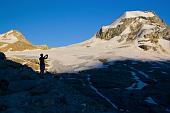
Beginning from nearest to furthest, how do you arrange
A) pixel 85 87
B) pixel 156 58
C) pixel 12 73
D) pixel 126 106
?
pixel 12 73 → pixel 126 106 → pixel 85 87 → pixel 156 58

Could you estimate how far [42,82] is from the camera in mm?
44406

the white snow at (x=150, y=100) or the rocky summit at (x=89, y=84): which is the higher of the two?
the rocky summit at (x=89, y=84)

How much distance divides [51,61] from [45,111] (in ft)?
439

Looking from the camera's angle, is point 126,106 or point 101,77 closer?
point 126,106

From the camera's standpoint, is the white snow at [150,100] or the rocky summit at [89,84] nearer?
the rocky summit at [89,84]

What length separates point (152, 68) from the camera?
150875mm

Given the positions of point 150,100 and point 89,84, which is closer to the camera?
point 150,100

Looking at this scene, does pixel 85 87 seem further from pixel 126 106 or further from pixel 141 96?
pixel 126 106

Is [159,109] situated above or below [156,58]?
below

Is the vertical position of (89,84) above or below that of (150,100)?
above

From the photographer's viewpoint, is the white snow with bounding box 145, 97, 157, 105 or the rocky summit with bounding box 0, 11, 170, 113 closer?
the rocky summit with bounding box 0, 11, 170, 113

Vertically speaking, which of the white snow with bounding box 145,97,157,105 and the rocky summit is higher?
the rocky summit

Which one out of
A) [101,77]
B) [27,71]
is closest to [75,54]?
[101,77]

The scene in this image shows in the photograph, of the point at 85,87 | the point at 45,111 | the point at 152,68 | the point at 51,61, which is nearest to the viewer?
the point at 45,111
